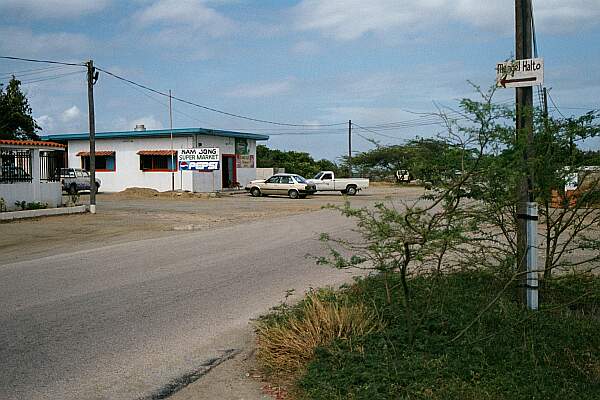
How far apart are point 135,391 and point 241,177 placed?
4393 centimetres

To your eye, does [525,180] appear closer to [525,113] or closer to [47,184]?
[525,113]

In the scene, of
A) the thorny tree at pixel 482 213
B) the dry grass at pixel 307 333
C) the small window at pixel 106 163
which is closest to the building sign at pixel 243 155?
the small window at pixel 106 163

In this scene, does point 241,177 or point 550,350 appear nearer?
point 550,350

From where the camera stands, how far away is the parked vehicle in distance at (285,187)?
41.8 meters

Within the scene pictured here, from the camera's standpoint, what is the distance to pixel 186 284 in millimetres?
10992

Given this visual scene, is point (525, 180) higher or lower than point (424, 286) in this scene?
higher

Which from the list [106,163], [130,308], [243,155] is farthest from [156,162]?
[130,308]

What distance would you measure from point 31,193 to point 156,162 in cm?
2100

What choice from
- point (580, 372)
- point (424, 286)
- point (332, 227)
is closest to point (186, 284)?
point (424, 286)

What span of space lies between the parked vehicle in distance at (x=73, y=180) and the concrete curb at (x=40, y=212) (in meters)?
15.2

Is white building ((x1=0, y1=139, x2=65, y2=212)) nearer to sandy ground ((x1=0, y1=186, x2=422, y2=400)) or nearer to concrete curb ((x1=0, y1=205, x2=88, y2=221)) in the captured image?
concrete curb ((x1=0, y1=205, x2=88, y2=221))

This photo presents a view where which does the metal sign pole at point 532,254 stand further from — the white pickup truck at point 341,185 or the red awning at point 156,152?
the red awning at point 156,152

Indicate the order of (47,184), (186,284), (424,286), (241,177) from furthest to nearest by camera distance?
(241,177) < (47,184) < (186,284) < (424,286)

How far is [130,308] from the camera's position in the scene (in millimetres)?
9203
